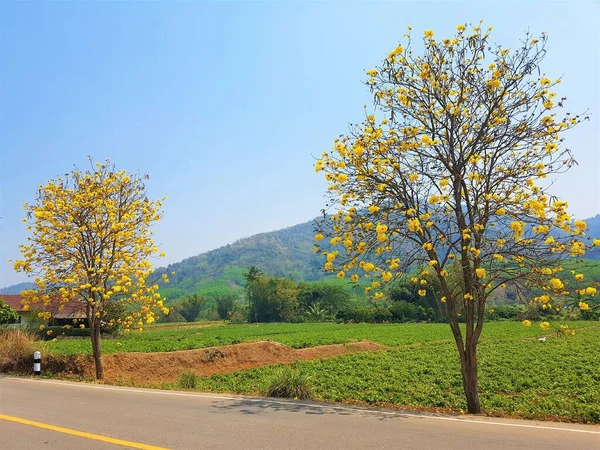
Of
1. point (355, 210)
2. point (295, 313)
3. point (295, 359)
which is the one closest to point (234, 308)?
point (295, 313)

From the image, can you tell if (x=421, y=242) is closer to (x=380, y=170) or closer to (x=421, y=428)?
(x=380, y=170)

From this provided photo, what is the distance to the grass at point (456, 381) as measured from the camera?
12156mm

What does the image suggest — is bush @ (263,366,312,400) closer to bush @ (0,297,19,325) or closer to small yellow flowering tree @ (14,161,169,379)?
small yellow flowering tree @ (14,161,169,379)

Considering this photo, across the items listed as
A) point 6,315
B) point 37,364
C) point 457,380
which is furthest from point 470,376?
point 6,315

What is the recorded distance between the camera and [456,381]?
1694 cm

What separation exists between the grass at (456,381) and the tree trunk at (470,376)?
409mm

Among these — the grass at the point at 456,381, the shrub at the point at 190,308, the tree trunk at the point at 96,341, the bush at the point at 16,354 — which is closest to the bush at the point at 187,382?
the grass at the point at 456,381

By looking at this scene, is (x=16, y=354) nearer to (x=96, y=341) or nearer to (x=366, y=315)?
(x=96, y=341)

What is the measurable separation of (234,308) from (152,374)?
8375 cm

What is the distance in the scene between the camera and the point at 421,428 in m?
7.89

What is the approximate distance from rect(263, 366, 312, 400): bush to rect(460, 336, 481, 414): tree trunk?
3.51 m

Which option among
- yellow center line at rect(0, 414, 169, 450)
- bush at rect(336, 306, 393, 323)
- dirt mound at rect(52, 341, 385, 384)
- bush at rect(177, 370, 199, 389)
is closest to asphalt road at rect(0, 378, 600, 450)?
yellow center line at rect(0, 414, 169, 450)

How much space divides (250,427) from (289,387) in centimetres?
370

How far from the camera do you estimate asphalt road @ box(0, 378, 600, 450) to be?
6.96 m
